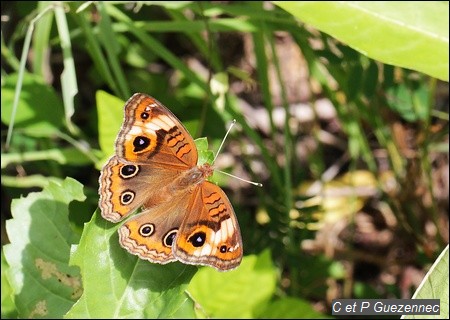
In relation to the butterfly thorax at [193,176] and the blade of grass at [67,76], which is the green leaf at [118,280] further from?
the blade of grass at [67,76]

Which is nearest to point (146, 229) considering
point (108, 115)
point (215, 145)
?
point (108, 115)

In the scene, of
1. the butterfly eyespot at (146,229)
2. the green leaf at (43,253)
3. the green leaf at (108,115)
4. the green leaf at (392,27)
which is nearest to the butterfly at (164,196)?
the butterfly eyespot at (146,229)

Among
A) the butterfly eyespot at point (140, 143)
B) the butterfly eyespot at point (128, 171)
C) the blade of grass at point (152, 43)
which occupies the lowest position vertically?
the butterfly eyespot at point (128, 171)

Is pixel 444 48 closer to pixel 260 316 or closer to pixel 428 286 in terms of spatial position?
pixel 428 286

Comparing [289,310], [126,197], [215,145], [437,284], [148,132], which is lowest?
[289,310]

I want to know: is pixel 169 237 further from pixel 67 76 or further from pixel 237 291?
pixel 67 76

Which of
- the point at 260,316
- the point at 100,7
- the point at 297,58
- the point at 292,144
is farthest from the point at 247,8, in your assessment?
the point at 297,58
